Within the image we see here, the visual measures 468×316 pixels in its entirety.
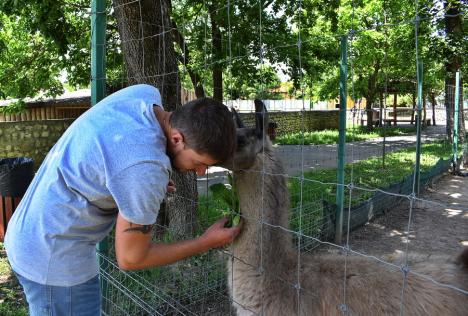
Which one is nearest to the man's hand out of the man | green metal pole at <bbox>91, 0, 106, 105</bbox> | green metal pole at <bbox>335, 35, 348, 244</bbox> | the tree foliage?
the man

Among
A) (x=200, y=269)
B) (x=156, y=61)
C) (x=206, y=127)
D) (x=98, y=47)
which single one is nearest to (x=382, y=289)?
(x=206, y=127)

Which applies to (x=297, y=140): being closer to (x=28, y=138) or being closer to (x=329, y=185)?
(x=329, y=185)

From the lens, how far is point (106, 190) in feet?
5.36

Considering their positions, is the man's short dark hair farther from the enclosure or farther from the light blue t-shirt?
the enclosure

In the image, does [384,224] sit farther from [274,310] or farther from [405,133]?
[405,133]

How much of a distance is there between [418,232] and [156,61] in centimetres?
455

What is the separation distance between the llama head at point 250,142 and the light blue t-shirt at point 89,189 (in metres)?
0.68

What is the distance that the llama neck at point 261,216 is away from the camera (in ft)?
7.94

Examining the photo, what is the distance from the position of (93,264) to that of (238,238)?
34.1 inches

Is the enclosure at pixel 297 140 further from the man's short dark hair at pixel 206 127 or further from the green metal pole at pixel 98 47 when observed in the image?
the man's short dark hair at pixel 206 127

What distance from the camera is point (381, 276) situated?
223 cm

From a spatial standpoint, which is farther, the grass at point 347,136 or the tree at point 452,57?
the grass at point 347,136

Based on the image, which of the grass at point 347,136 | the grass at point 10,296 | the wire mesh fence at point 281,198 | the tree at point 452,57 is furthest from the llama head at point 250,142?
the grass at point 347,136

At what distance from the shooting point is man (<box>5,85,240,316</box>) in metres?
1.48
